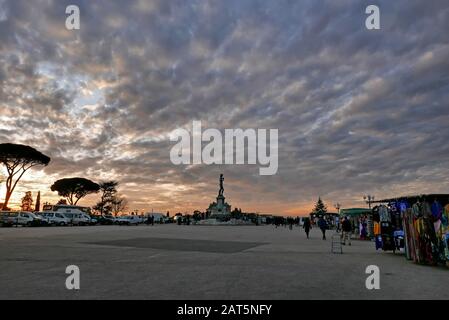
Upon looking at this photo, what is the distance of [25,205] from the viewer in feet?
391

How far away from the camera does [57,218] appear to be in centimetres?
5162

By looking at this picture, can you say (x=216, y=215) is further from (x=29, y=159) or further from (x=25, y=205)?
(x=25, y=205)

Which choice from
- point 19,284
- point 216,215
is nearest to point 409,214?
point 19,284

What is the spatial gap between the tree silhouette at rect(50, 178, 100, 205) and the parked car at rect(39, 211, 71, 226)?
3207 centimetres

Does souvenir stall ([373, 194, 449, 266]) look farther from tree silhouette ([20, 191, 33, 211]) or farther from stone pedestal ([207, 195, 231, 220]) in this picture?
tree silhouette ([20, 191, 33, 211])

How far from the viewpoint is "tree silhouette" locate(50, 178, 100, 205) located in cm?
8269

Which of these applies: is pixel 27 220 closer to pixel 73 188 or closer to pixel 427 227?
pixel 73 188

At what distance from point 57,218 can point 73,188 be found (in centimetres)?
3463

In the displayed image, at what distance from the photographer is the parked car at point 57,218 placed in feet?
167

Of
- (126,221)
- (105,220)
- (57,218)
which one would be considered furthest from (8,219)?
(126,221)

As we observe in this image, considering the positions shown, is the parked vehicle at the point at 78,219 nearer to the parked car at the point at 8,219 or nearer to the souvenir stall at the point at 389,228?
the parked car at the point at 8,219

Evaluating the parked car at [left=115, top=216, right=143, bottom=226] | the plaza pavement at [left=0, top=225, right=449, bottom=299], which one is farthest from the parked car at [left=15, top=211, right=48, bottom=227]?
the plaza pavement at [left=0, top=225, right=449, bottom=299]

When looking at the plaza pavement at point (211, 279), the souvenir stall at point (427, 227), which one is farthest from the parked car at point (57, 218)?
the souvenir stall at point (427, 227)
